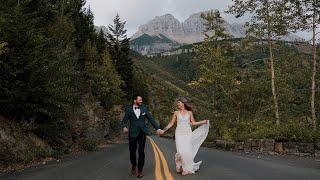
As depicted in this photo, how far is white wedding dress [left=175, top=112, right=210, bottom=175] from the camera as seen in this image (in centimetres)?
1099

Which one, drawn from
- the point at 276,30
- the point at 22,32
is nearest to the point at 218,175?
the point at 22,32

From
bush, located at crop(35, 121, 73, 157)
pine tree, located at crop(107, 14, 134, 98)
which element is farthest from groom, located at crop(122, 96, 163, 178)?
pine tree, located at crop(107, 14, 134, 98)

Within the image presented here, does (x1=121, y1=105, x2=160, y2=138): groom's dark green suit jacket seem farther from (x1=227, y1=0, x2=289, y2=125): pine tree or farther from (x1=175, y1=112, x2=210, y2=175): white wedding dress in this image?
(x1=227, y1=0, x2=289, y2=125): pine tree

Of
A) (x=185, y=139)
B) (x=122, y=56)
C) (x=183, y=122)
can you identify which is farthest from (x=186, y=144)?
(x=122, y=56)

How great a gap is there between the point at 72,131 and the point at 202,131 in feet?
54.5

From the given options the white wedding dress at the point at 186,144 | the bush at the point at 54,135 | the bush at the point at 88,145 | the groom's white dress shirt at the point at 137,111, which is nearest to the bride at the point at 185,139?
the white wedding dress at the point at 186,144

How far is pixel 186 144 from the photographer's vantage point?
11.3 metres

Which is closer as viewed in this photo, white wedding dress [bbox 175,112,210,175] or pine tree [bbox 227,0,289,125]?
white wedding dress [bbox 175,112,210,175]

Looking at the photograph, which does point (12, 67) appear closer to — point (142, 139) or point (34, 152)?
point (34, 152)

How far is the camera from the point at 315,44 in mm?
29156

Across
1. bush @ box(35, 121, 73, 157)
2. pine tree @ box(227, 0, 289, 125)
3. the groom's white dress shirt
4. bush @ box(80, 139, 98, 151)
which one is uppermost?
pine tree @ box(227, 0, 289, 125)

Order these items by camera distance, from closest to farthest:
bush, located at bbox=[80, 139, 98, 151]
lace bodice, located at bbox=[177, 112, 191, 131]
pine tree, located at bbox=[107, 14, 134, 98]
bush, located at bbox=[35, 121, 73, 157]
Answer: lace bodice, located at bbox=[177, 112, 191, 131], bush, located at bbox=[35, 121, 73, 157], bush, located at bbox=[80, 139, 98, 151], pine tree, located at bbox=[107, 14, 134, 98]

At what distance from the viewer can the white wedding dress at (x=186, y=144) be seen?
10992 mm

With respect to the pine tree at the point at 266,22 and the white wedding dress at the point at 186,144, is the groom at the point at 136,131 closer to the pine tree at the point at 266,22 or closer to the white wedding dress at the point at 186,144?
the white wedding dress at the point at 186,144
